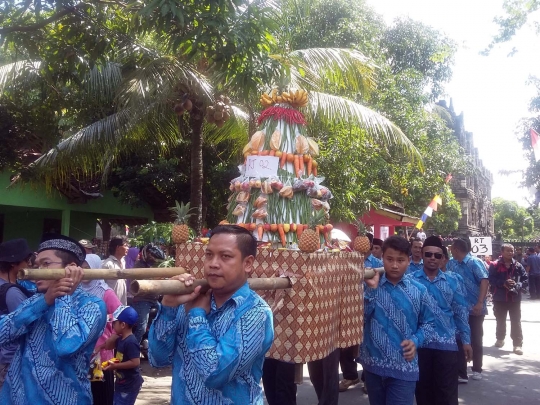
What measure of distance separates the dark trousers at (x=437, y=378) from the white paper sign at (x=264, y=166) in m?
1.98

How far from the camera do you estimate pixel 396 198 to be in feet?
62.2

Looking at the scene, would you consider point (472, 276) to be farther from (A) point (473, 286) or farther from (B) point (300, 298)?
(B) point (300, 298)

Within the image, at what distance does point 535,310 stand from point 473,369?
9820mm

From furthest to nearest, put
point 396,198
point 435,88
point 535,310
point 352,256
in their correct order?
point 435,88
point 396,198
point 535,310
point 352,256

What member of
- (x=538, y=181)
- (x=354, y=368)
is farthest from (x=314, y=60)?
(x=538, y=181)

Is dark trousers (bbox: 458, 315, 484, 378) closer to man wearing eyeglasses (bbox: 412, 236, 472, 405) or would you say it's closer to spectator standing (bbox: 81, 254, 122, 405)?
man wearing eyeglasses (bbox: 412, 236, 472, 405)

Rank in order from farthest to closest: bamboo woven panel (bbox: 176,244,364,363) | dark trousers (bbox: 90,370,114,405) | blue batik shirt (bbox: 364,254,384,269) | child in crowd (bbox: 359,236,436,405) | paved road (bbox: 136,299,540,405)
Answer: blue batik shirt (bbox: 364,254,384,269) → paved road (bbox: 136,299,540,405) → dark trousers (bbox: 90,370,114,405) → child in crowd (bbox: 359,236,436,405) → bamboo woven panel (bbox: 176,244,364,363)

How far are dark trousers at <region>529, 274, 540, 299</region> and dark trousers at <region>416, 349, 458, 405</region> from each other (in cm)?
1605

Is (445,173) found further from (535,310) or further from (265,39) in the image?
(265,39)

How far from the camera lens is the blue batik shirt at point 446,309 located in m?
4.48

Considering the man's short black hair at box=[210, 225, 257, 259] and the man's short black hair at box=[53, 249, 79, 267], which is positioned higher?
the man's short black hair at box=[210, 225, 257, 259]

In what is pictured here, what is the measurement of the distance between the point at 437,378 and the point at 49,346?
127 inches

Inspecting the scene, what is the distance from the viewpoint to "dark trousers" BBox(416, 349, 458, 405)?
4461 mm

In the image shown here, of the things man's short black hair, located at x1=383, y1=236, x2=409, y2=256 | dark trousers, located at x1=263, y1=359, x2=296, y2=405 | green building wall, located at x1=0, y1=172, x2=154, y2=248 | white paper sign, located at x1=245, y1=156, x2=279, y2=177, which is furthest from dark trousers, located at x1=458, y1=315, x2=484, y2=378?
green building wall, located at x1=0, y1=172, x2=154, y2=248
